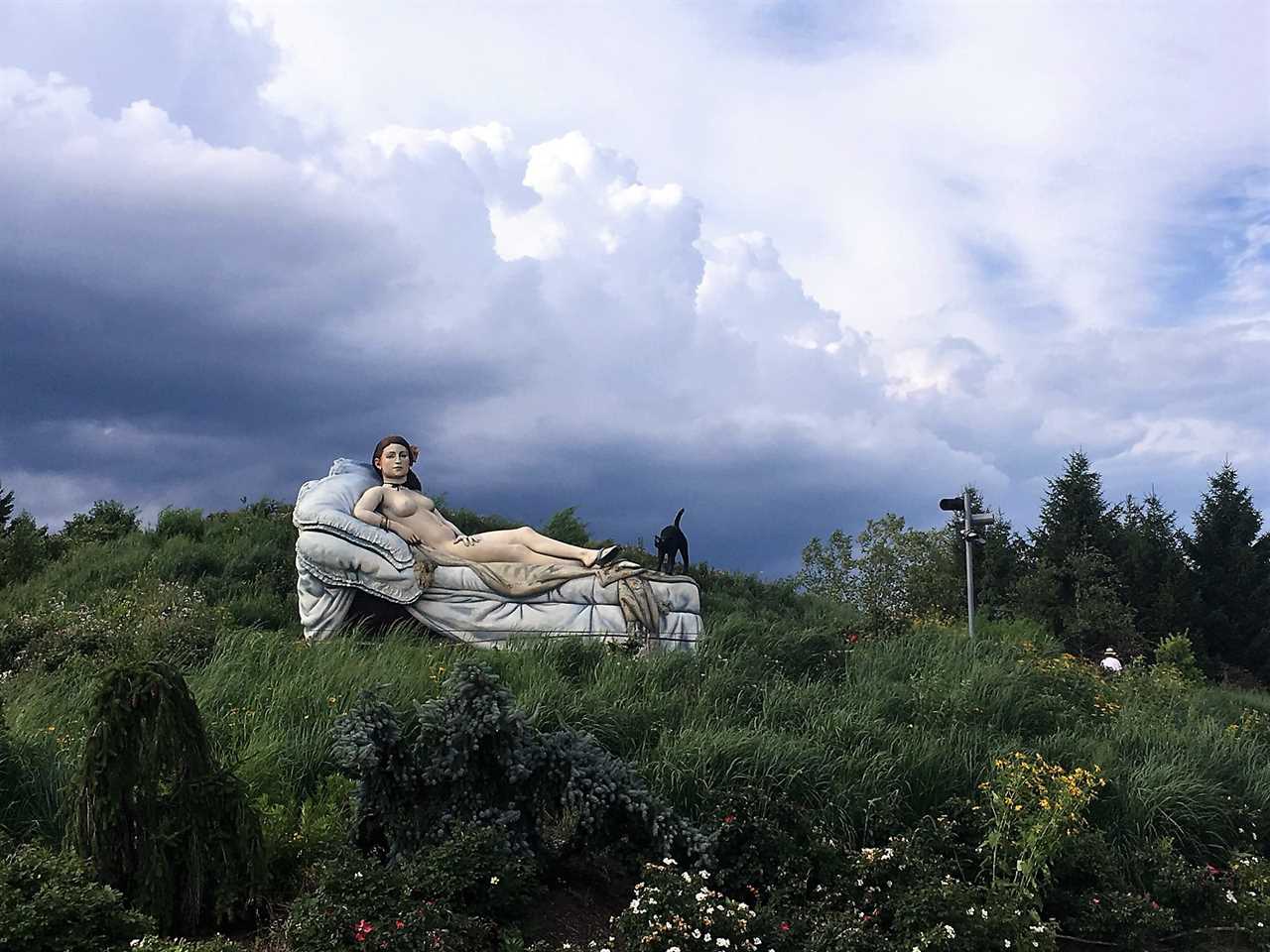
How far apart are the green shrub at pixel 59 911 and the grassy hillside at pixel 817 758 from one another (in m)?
0.40

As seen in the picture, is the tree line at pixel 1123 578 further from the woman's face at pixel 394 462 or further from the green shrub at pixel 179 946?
the green shrub at pixel 179 946

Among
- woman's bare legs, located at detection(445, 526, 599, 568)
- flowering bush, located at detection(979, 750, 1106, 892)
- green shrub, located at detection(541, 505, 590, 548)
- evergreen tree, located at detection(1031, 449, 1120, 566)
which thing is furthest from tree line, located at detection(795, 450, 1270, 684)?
flowering bush, located at detection(979, 750, 1106, 892)

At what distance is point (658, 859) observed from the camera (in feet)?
16.6

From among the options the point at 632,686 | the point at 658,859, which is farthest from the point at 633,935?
the point at 632,686

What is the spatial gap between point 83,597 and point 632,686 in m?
8.03

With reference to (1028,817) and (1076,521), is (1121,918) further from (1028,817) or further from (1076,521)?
(1076,521)

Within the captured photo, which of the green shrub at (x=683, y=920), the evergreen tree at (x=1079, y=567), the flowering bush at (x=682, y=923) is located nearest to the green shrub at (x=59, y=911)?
the flowering bush at (x=682, y=923)

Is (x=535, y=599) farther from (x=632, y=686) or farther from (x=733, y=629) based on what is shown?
(x=632, y=686)

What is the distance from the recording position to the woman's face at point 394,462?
1088 cm

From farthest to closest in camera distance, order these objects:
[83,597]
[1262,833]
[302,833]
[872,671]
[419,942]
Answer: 1. [83,597]
2. [872,671]
3. [1262,833]
4. [302,833]
5. [419,942]

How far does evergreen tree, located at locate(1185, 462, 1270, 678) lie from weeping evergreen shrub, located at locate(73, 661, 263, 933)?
21.5 metres

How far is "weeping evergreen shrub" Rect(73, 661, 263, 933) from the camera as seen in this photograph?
435 centimetres

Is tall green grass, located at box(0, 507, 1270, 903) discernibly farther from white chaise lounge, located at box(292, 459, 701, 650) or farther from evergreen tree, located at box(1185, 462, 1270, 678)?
evergreen tree, located at box(1185, 462, 1270, 678)

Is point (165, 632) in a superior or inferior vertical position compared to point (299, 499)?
inferior
